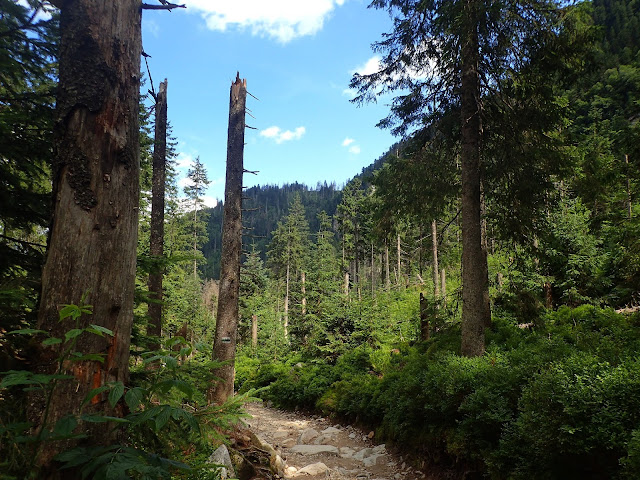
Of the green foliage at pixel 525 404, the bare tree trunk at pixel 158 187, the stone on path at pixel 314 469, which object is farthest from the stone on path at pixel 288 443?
the bare tree trunk at pixel 158 187

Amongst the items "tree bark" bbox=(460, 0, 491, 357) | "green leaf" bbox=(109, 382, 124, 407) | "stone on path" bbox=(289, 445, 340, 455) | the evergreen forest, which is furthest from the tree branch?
"stone on path" bbox=(289, 445, 340, 455)

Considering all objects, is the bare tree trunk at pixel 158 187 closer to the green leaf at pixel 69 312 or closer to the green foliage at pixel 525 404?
the green foliage at pixel 525 404

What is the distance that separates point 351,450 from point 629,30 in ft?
303

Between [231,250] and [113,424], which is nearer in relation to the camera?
[113,424]

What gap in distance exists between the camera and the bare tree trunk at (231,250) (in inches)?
283

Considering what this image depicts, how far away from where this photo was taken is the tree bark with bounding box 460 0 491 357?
683 cm

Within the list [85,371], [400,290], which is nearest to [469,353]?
[85,371]

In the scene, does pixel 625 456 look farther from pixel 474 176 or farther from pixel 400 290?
pixel 400 290

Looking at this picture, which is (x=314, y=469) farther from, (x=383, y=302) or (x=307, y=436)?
(x=383, y=302)

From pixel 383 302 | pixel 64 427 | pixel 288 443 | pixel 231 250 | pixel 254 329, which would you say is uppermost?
pixel 231 250

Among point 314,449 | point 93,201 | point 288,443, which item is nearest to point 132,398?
point 93,201

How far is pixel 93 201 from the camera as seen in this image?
1.84 m

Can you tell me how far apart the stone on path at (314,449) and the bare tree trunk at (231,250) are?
1761mm

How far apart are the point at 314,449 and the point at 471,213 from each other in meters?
5.79
